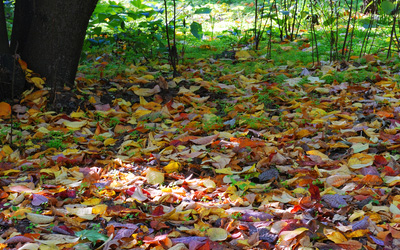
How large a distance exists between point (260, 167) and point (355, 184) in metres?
0.51

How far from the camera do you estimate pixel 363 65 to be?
4297mm

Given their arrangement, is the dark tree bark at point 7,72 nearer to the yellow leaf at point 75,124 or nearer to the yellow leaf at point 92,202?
the yellow leaf at point 75,124

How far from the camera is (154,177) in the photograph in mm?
2361

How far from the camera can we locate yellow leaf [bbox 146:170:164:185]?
2.34 metres

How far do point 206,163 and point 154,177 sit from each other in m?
0.35

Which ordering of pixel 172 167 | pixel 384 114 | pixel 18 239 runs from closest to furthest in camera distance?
1. pixel 18 239
2. pixel 172 167
3. pixel 384 114

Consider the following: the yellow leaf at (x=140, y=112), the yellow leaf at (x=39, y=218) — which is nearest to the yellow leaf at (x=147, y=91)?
the yellow leaf at (x=140, y=112)

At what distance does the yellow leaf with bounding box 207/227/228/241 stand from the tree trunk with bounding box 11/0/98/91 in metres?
2.10

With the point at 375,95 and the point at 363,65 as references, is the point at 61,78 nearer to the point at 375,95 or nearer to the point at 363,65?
the point at 375,95

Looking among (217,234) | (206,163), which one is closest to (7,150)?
(206,163)

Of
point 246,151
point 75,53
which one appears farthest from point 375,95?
point 75,53

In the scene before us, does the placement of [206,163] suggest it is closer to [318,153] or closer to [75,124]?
[318,153]

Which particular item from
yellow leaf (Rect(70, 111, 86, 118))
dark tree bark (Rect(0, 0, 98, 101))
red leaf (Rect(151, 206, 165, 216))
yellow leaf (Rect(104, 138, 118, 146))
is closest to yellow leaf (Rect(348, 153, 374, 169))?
red leaf (Rect(151, 206, 165, 216))

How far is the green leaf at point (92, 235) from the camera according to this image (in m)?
1.78
